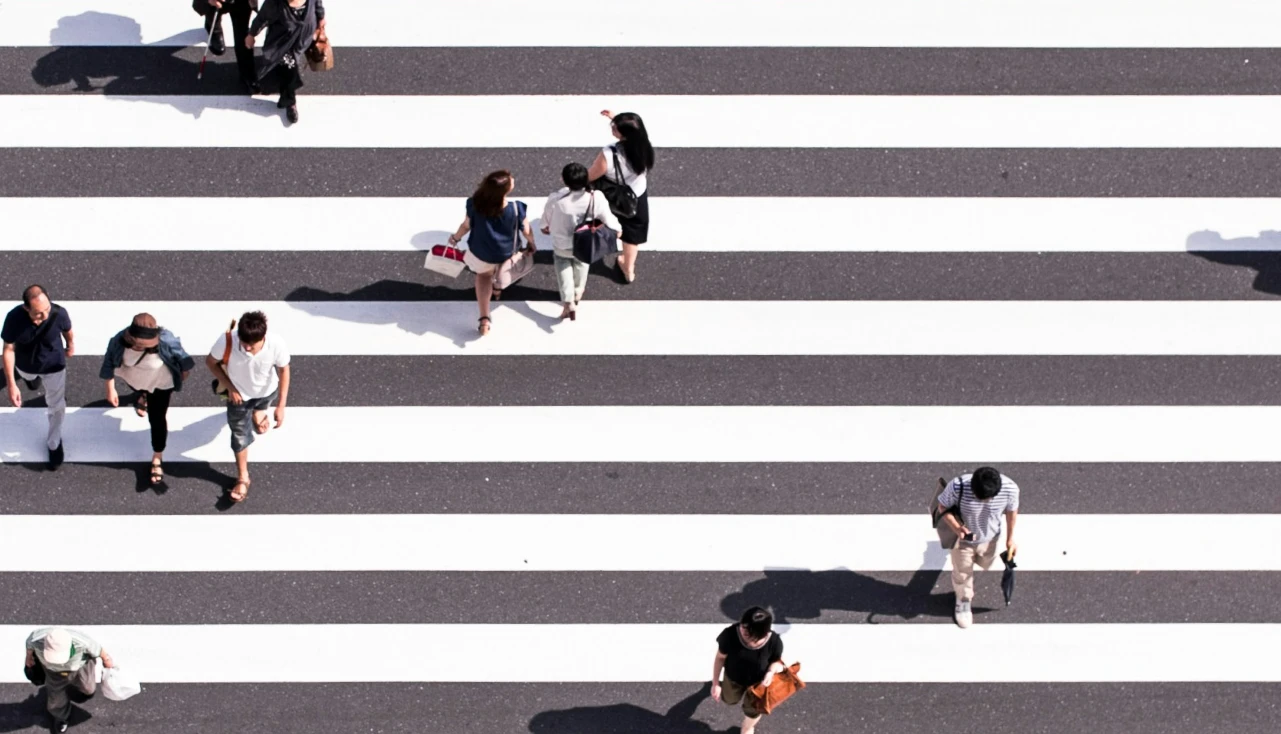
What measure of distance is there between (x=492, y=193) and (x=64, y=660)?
3.83 metres

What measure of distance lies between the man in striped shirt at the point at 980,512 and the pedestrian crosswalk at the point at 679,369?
682mm

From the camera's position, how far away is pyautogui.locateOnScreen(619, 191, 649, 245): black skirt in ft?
33.0

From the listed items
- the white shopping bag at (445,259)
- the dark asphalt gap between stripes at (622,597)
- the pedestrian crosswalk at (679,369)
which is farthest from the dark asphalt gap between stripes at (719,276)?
the dark asphalt gap between stripes at (622,597)

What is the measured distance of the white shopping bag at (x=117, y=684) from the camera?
923cm

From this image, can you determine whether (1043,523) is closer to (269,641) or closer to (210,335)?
(269,641)

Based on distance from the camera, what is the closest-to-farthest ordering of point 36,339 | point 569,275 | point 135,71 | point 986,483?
point 986,483
point 36,339
point 569,275
point 135,71

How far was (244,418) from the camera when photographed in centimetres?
958

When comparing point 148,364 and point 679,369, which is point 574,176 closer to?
point 679,369

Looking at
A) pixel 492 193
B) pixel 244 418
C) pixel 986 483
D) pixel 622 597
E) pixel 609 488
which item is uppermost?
pixel 492 193

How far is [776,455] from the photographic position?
10195 millimetres

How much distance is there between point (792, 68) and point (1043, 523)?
3731 millimetres

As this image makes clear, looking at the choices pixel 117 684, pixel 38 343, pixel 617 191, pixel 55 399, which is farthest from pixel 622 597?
pixel 38 343

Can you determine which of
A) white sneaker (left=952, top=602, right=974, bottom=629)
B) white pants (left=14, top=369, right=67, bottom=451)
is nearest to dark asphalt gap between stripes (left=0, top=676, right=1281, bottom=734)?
white sneaker (left=952, top=602, right=974, bottom=629)

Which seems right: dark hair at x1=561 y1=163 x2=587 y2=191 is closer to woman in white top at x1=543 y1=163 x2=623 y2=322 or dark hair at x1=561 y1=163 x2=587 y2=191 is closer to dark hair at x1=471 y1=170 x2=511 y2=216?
woman in white top at x1=543 y1=163 x2=623 y2=322
